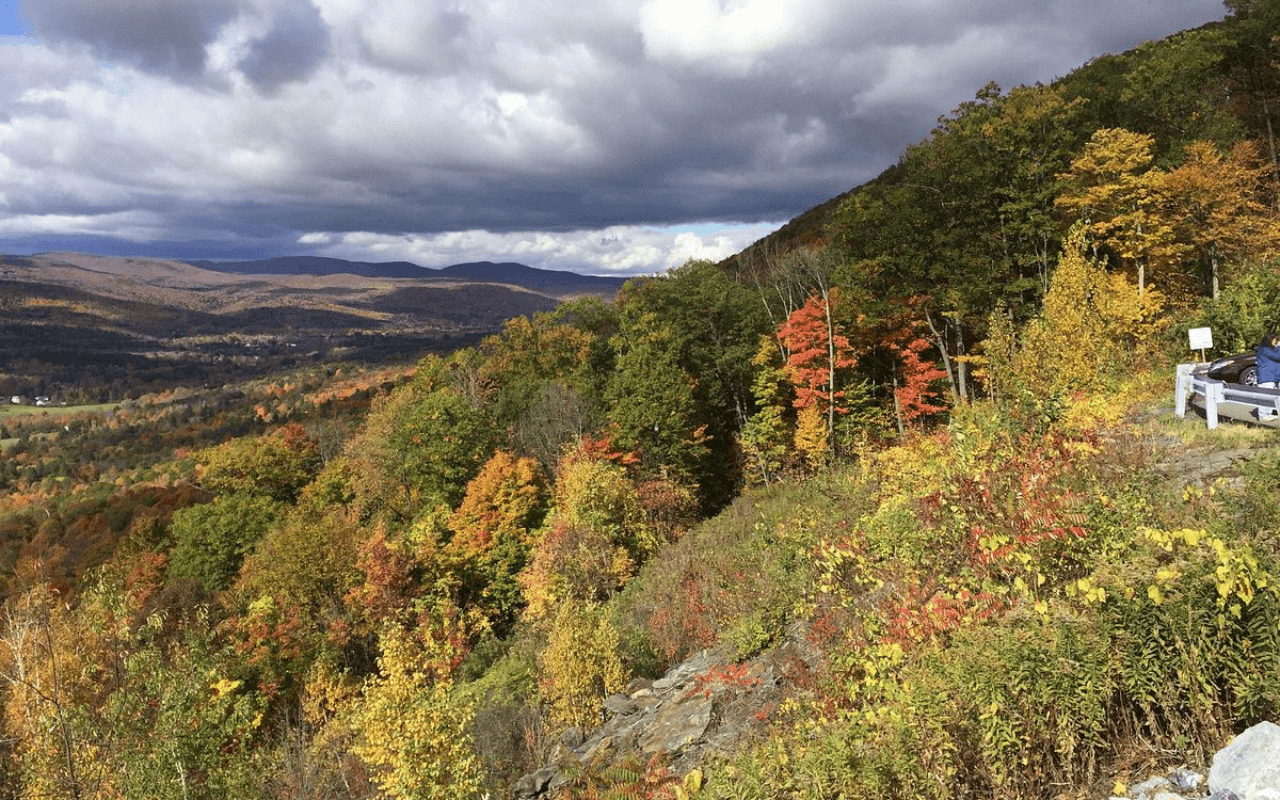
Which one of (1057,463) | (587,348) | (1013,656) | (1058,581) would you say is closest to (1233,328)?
(1057,463)

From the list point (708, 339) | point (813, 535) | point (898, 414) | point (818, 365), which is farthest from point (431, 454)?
point (813, 535)

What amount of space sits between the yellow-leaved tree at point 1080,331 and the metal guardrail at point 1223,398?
10.3 feet

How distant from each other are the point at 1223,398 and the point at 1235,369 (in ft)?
9.74

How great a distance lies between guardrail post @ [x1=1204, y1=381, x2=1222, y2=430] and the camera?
42.4 feet

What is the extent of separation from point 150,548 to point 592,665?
1915 inches

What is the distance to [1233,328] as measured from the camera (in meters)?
18.5

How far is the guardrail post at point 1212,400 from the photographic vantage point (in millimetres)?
12938

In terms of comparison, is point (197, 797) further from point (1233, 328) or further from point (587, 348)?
point (587, 348)

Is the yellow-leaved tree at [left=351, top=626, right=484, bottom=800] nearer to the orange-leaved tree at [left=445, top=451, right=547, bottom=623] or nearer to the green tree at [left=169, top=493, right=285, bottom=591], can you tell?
the orange-leaved tree at [left=445, top=451, right=547, bottom=623]

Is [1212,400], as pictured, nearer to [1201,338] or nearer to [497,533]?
[1201,338]

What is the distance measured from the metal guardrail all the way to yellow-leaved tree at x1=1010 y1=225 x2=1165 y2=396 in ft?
10.3

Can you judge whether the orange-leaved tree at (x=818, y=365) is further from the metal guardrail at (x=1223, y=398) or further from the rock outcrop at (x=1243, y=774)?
the rock outcrop at (x=1243, y=774)

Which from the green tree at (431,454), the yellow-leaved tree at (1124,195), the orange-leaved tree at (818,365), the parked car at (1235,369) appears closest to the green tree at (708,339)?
the orange-leaved tree at (818,365)

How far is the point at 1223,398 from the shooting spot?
509 inches
